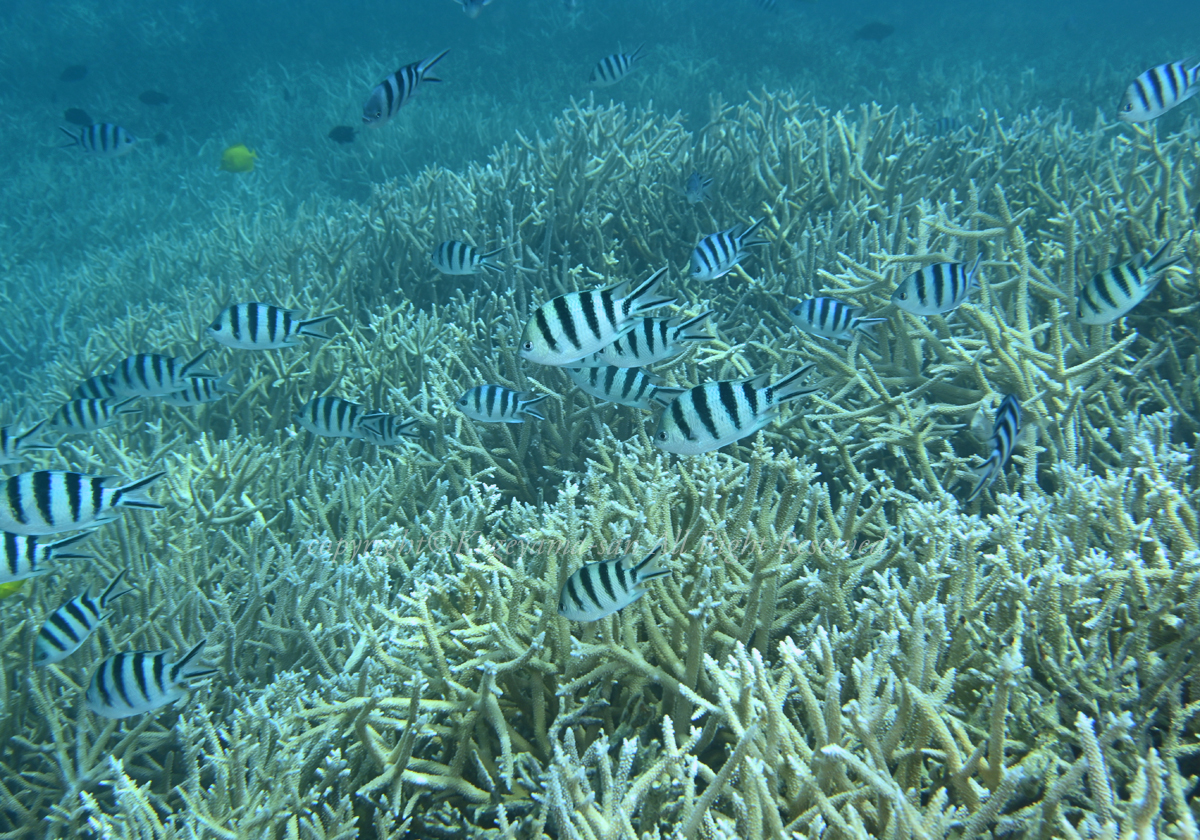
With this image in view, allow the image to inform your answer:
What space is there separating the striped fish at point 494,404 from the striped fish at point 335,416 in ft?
2.06

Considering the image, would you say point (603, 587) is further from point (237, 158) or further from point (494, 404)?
point (237, 158)

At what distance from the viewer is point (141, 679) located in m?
2.21

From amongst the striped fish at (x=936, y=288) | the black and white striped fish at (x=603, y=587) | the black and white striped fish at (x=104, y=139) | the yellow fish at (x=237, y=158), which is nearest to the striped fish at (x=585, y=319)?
the black and white striped fish at (x=603, y=587)

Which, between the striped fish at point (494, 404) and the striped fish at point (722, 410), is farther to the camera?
the striped fish at point (494, 404)

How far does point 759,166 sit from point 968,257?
8.06ft

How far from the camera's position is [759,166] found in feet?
19.7

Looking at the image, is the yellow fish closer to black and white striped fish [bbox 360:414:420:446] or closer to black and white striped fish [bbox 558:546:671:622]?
black and white striped fish [bbox 360:414:420:446]

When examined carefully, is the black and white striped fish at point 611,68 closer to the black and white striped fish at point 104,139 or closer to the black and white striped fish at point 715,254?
the black and white striped fish at point 715,254

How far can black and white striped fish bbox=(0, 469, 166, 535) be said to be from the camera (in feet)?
8.00

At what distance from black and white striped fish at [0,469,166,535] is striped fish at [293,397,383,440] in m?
1.24

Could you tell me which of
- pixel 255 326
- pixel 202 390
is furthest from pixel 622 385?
pixel 202 390

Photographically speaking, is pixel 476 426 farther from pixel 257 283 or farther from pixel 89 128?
pixel 89 128

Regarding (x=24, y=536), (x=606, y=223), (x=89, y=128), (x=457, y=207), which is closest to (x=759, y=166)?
(x=606, y=223)

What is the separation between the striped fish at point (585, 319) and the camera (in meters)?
2.18
